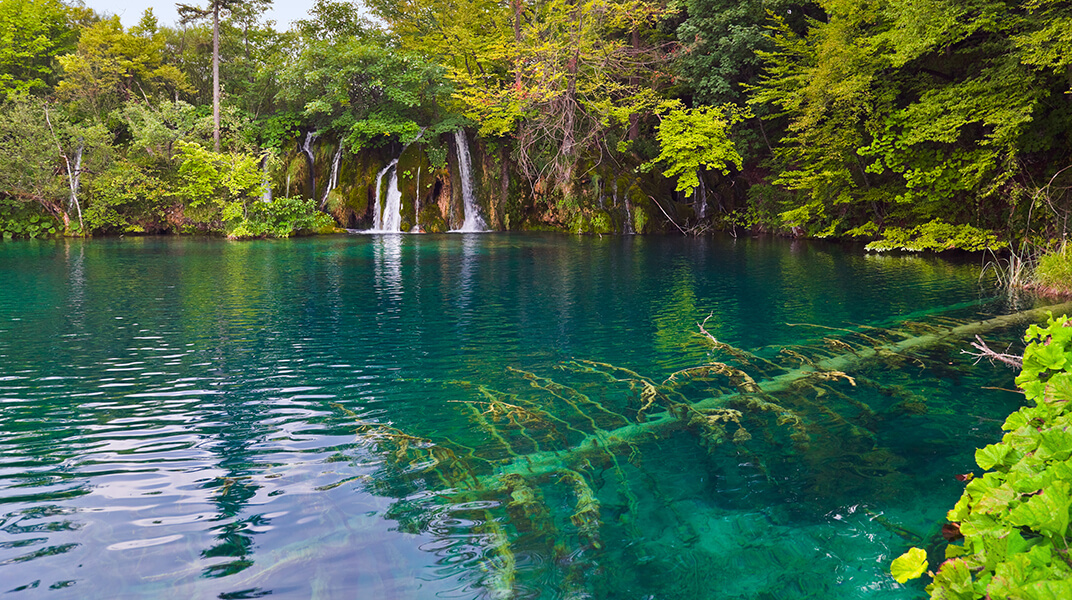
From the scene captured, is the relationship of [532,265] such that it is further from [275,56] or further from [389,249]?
[275,56]

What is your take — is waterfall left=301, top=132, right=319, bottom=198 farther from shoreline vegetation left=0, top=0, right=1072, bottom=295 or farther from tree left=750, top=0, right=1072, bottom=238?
tree left=750, top=0, right=1072, bottom=238

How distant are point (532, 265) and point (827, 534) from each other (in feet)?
45.4

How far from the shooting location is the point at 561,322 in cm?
978

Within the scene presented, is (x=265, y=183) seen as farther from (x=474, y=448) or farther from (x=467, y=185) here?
(x=474, y=448)

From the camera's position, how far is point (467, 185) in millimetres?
33406

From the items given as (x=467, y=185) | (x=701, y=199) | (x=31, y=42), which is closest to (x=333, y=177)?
(x=467, y=185)

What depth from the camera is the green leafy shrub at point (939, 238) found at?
56.6 ft

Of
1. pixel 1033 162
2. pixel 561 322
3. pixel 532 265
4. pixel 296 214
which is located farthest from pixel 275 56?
pixel 1033 162

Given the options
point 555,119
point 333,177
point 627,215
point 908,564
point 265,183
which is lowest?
point 908,564

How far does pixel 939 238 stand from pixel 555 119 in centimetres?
1380

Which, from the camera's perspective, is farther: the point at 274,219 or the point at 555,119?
the point at 274,219

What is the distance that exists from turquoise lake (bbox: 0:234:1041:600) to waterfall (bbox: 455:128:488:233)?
74.4 feet

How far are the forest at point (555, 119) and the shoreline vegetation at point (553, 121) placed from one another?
0.12 metres

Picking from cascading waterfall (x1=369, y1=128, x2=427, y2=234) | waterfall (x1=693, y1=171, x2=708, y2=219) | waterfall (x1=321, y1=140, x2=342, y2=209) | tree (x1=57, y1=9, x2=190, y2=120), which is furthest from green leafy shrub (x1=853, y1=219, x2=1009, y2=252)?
tree (x1=57, y1=9, x2=190, y2=120)
